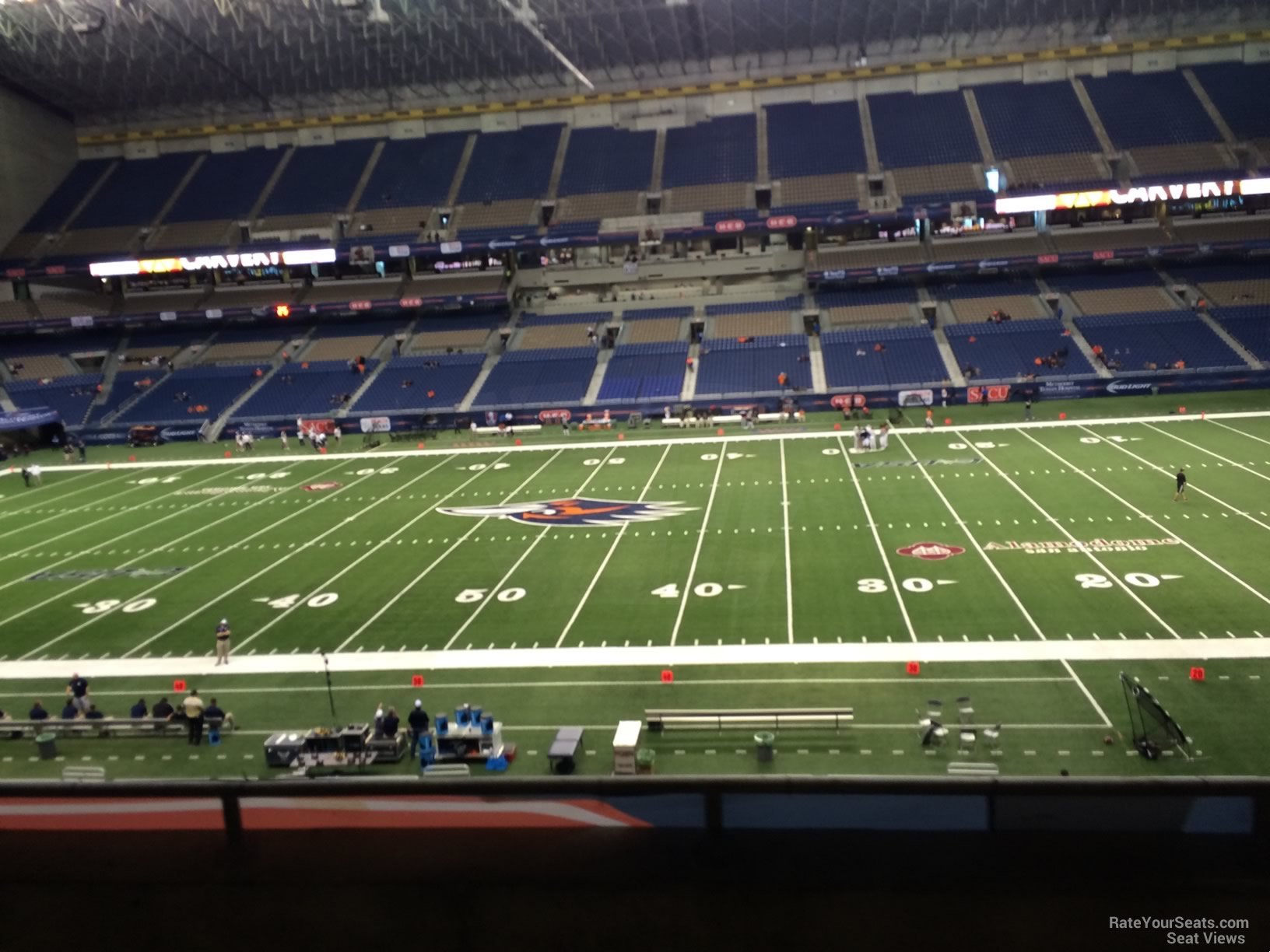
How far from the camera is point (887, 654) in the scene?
16.4 m

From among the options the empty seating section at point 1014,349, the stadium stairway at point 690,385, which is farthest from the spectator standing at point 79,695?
the empty seating section at point 1014,349

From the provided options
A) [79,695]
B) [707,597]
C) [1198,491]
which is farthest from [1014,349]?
[79,695]

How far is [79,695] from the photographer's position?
15.7 meters

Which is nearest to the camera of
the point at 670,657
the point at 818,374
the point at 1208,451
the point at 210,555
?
the point at 670,657

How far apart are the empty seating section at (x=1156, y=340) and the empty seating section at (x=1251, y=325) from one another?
1026mm

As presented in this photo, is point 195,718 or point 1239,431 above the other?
point 1239,431

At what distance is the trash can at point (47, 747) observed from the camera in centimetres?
1458

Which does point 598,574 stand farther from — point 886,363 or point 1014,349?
point 1014,349

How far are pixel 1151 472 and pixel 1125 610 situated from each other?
13.0 meters

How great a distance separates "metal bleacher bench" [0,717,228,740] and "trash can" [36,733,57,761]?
549 mm

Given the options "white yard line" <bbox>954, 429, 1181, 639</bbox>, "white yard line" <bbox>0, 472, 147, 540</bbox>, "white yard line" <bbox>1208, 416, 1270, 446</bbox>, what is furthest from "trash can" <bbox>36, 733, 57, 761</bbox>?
"white yard line" <bbox>1208, 416, 1270, 446</bbox>

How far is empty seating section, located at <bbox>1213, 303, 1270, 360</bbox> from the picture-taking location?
146 ft

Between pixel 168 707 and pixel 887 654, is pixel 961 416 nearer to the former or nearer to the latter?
pixel 887 654

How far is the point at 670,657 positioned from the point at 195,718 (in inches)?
327
